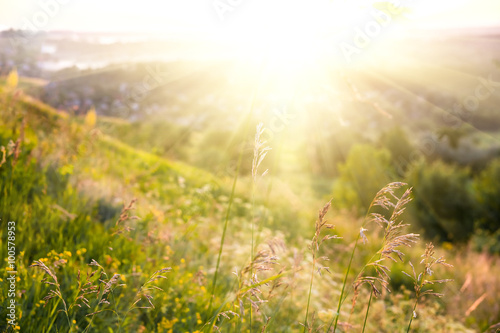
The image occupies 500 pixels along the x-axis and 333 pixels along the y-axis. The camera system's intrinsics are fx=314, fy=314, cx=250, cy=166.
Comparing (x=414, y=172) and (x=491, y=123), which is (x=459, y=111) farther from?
(x=414, y=172)

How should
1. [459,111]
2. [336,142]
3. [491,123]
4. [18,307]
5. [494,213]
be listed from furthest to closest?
[491,123], [459,111], [336,142], [494,213], [18,307]

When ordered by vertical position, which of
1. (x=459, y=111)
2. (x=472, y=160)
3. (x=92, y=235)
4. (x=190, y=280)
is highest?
(x=92, y=235)

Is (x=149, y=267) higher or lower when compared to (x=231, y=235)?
higher

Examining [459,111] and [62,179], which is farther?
[459,111]

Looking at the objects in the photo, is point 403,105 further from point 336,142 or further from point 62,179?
point 62,179

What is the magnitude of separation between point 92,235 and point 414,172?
17977mm

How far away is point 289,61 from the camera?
297 cm

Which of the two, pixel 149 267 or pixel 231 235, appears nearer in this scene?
pixel 149 267

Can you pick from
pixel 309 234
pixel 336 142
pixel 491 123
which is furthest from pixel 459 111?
pixel 309 234

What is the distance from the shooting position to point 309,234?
7.67m

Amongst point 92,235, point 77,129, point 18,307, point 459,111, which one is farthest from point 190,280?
point 459,111

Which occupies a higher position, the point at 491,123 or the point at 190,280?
the point at 190,280

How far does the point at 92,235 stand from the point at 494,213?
1783cm

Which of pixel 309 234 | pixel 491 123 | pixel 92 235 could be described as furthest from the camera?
pixel 491 123
